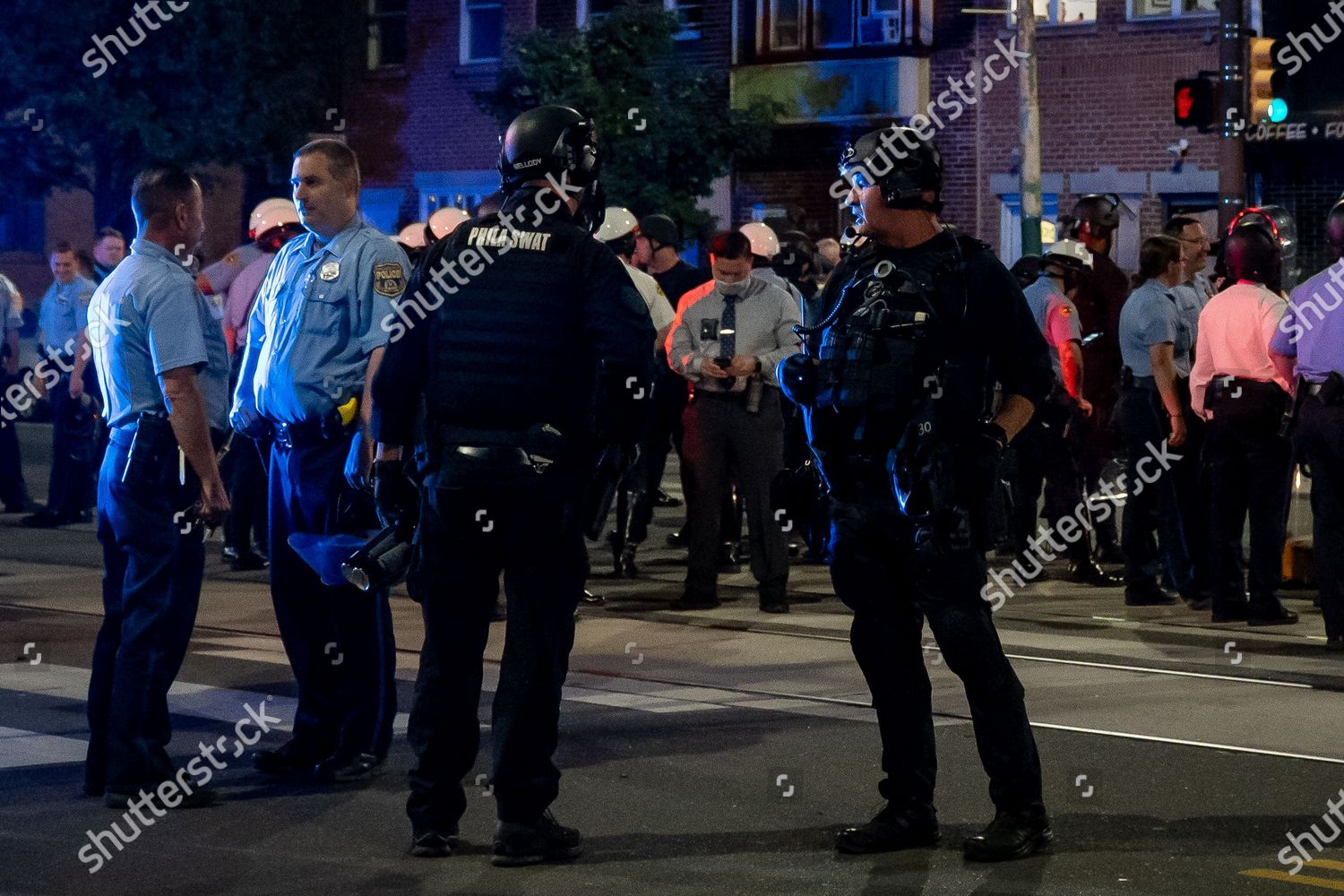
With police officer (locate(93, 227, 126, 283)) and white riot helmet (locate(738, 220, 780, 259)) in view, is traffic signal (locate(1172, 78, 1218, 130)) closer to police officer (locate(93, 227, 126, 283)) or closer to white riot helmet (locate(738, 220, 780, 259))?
white riot helmet (locate(738, 220, 780, 259))

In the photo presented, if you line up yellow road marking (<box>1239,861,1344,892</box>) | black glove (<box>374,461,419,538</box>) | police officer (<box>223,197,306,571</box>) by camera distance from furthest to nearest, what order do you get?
1. police officer (<box>223,197,306,571</box>)
2. black glove (<box>374,461,419,538</box>)
3. yellow road marking (<box>1239,861,1344,892</box>)

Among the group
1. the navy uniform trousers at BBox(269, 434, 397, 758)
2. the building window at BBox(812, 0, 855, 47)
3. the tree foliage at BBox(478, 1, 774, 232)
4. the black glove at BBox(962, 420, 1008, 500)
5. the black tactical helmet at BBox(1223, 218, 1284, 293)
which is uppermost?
the building window at BBox(812, 0, 855, 47)

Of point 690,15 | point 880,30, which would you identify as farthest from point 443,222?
point 690,15

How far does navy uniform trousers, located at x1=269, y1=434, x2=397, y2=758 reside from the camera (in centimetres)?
708

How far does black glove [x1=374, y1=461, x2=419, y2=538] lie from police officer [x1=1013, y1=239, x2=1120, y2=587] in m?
6.50

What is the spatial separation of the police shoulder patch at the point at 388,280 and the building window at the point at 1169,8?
64.8 ft

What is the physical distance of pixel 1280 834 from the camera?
6.43 metres

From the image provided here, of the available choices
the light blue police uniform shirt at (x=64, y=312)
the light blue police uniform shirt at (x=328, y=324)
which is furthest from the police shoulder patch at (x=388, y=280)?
the light blue police uniform shirt at (x=64, y=312)

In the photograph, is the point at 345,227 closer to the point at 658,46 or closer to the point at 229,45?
the point at 658,46

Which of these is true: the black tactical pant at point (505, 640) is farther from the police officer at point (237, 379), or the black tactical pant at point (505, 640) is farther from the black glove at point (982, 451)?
the police officer at point (237, 379)

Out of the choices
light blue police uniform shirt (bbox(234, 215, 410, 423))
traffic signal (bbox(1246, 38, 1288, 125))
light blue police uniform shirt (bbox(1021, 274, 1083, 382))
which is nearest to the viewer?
light blue police uniform shirt (bbox(234, 215, 410, 423))

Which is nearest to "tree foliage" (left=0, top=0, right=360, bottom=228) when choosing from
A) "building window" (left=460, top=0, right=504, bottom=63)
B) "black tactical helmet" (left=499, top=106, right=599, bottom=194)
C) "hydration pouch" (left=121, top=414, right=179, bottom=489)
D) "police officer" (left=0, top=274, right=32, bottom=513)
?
"building window" (left=460, top=0, right=504, bottom=63)

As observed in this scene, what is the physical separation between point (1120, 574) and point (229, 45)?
19.6 meters

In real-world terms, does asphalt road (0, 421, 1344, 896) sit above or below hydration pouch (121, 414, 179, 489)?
below
